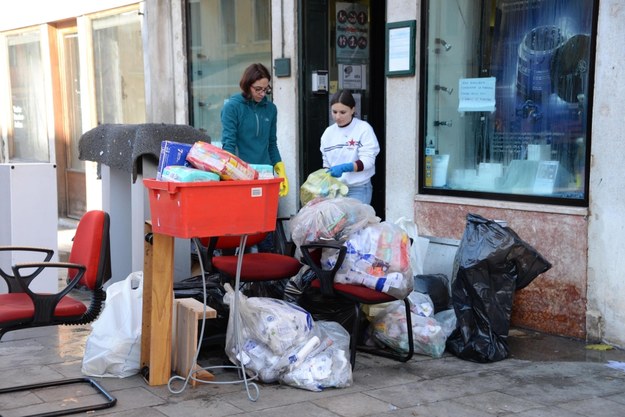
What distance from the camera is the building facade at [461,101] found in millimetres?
5738

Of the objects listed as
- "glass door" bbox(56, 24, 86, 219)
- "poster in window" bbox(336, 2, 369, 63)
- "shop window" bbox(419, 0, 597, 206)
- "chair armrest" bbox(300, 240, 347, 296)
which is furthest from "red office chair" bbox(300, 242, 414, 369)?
"glass door" bbox(56, 24, 86, 219)

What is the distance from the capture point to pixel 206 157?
439 centimetres

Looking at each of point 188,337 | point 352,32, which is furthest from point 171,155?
point 352,32

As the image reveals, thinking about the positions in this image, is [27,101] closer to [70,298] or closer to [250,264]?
[250,264]

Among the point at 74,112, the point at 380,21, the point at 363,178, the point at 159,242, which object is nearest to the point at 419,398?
the point at 159,242

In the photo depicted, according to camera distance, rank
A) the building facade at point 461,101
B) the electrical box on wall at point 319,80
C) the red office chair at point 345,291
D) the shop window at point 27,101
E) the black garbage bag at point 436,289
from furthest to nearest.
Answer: the shop window at point 27,101, the electrical box on wall at point 319,80, the black garbage bag at point 436,289, the building facade at point 461,101, the red office chair at point 345,291

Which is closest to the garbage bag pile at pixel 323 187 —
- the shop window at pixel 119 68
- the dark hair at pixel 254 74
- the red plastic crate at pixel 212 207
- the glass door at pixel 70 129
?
the dark hair at pixel 254 74

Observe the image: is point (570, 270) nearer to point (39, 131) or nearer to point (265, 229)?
point (265, 229)

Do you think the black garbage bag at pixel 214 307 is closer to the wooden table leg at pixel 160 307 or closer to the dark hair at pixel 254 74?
the wooden table leg at pixel 160 307

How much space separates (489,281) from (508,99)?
1616 millimetres

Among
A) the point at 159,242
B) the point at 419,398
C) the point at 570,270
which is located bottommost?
the point at 419,398

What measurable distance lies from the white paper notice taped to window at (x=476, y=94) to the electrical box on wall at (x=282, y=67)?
1.80m

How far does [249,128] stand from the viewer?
22.1 feet

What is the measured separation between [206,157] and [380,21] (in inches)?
166
